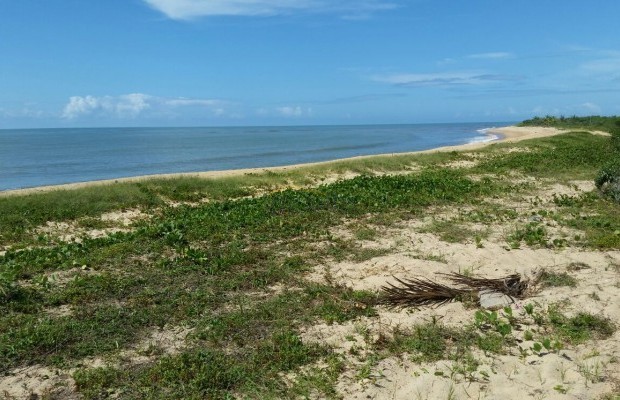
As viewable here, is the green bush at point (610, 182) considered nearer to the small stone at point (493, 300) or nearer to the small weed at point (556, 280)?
the small weed at point (556, 280)

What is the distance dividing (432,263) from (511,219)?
3987mm

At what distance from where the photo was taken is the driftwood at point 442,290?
688 cm

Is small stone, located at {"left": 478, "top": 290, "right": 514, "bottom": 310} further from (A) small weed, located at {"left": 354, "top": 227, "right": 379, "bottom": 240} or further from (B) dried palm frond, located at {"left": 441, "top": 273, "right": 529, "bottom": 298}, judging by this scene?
(A) small weed, located at {"left": 354, "top": 227, "right": 379, "bottom": 240}

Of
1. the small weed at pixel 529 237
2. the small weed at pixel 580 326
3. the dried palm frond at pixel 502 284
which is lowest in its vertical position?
the small weed at pixel 580 326

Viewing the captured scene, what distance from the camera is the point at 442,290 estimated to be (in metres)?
7.01

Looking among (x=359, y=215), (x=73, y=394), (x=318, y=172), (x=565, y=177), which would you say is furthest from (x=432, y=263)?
(x=318, y=172)

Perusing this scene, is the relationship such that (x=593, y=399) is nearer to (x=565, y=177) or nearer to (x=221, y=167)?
(x=565, y=177)

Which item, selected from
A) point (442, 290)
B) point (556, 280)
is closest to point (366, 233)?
point (442, 290)

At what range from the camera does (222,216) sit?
11.5 metres

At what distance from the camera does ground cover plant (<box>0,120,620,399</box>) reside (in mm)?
5242

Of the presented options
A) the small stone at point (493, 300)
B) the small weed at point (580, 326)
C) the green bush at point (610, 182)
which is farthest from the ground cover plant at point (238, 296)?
the green bush at point (610, 182)

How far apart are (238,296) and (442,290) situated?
111 inches

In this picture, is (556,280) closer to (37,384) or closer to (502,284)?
(502,284)

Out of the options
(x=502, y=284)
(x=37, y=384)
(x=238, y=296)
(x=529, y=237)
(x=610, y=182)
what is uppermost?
(x=610, y=182)
